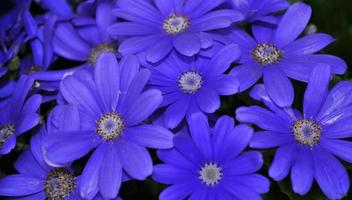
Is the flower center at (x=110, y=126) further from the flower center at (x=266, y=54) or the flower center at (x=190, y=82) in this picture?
the flower center at (x=266, y=54)

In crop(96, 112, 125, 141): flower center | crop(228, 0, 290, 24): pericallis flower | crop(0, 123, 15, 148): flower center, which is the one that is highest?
crop(228, 0, 290, 24): pericallis flower

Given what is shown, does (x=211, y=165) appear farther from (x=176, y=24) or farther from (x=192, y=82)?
(x=176, y=24)

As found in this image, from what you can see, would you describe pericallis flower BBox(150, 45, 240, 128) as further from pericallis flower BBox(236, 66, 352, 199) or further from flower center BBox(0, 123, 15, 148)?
flower center BBox(0, 123, 15, 148)

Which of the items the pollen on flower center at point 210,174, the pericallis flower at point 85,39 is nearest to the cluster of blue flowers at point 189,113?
the pollen on flower center at point 210,174

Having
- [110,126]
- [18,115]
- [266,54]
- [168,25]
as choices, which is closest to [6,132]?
[18,115]

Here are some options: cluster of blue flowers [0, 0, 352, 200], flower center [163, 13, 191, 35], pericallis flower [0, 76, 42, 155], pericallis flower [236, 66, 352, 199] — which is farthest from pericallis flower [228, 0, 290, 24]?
pericallis flower [0, 76, 42, 155]

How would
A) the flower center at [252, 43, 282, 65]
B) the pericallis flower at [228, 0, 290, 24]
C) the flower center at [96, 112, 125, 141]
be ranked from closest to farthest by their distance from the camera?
1. the flower center at [96, 112, 125, 141]
2. the flower center at [252, 43, 282, 65]
3. the pericallis flower at [228, 0, 290, 24]
